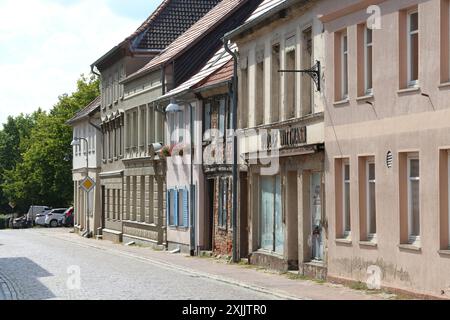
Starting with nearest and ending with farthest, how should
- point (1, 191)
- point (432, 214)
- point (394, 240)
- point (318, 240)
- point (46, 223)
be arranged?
1. point (432, 214)
2. point (394, 240)
3. point (318, 240)
4. point (46, 223)
5. point (1, 191)

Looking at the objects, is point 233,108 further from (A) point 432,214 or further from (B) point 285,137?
(A) point 432,214

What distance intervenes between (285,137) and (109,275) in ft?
17.1

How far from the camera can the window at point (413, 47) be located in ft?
66.0

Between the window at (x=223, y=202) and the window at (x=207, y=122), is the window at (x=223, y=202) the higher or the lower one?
the lower one

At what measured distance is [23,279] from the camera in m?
26.2

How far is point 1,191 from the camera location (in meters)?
126

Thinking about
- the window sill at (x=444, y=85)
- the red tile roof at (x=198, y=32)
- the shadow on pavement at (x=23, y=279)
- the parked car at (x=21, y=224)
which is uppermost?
the red tile roof at (x=198, y=32)

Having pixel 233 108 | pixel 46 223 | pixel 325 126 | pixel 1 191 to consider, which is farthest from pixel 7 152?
pixel 325 126

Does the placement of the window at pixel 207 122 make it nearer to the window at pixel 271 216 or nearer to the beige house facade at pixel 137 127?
the window at pixel 271 216

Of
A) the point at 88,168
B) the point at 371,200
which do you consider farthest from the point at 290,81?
the point at 88,168

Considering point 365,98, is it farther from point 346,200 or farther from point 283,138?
point 283,138

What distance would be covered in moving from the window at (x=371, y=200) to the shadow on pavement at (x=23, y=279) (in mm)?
6222

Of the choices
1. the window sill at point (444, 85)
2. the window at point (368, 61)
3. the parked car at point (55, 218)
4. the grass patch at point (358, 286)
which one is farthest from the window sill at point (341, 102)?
the parked car at point (55, 218)

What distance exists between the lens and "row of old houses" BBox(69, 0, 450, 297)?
63.9 feet
